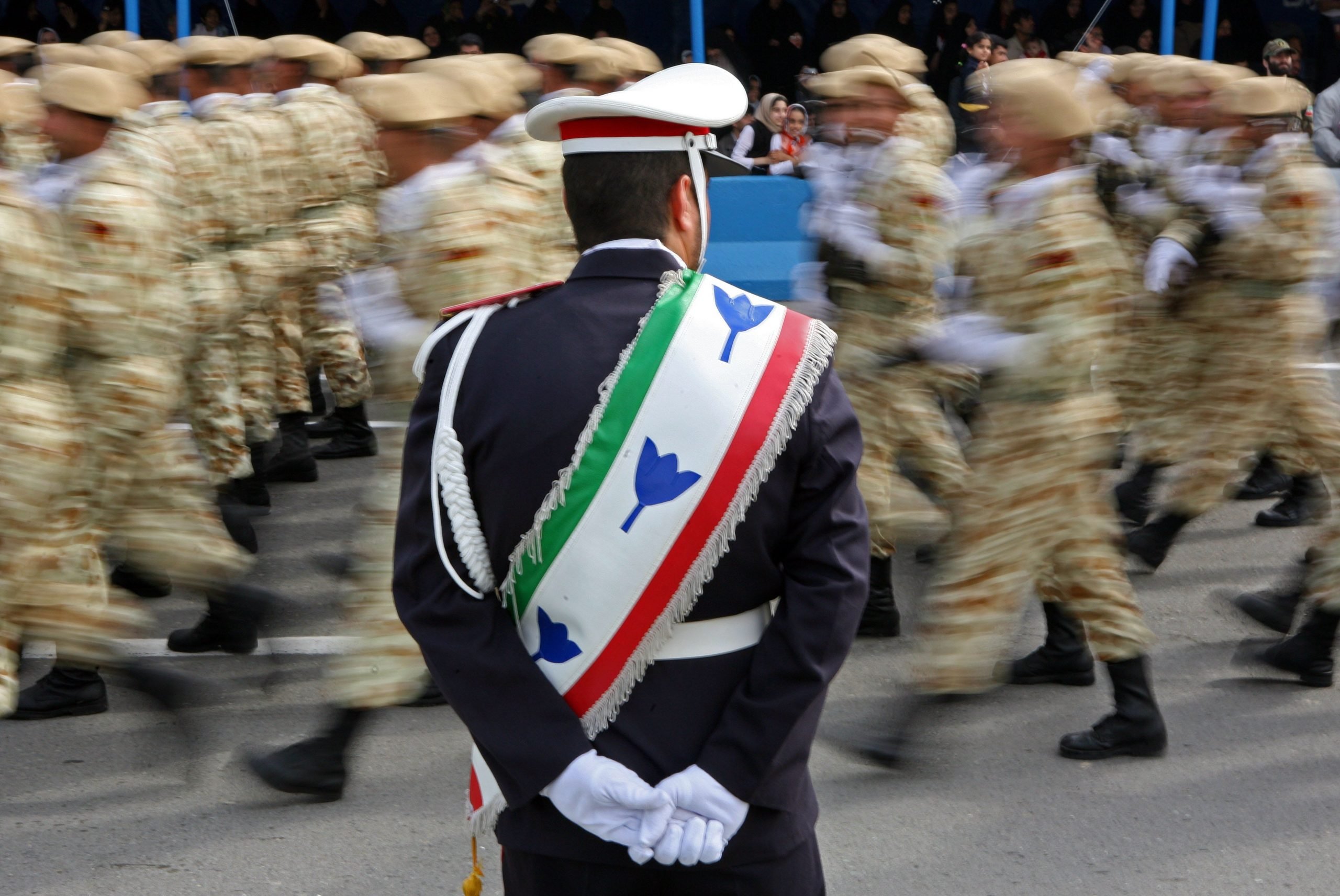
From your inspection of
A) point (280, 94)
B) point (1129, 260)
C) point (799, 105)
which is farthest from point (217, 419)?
point (799, 105)

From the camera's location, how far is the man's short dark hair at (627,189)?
6.21 feet

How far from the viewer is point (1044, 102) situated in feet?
12.5

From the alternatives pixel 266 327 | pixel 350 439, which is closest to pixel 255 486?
pixel 266 327

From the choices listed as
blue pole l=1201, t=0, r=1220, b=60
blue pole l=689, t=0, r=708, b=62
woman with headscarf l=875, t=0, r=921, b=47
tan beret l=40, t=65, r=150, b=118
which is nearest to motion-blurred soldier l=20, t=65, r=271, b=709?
tan beret l=40, t=65, r=150, b=118

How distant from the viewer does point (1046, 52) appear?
1310 centimetres

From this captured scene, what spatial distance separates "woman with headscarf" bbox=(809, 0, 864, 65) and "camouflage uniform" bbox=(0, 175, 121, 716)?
11030 millimetres

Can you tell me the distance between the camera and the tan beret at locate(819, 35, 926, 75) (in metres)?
5.30

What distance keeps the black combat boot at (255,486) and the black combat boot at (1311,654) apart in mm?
4055

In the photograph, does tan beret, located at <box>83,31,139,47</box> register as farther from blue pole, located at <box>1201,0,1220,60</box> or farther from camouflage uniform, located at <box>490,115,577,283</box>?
blue pole, located at <box>1201,0,1220,60</box>

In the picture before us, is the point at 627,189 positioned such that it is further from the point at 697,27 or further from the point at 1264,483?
the point at 697,27

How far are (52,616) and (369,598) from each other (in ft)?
2.51

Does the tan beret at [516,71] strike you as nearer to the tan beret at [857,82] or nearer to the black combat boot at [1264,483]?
the tan beret at [857,82]

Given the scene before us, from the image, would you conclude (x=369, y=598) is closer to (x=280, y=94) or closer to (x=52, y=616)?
(x=52, y=616)

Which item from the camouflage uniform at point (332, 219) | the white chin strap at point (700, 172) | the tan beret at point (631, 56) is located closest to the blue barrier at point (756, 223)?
the camouflage uniform at point (332, 219)
